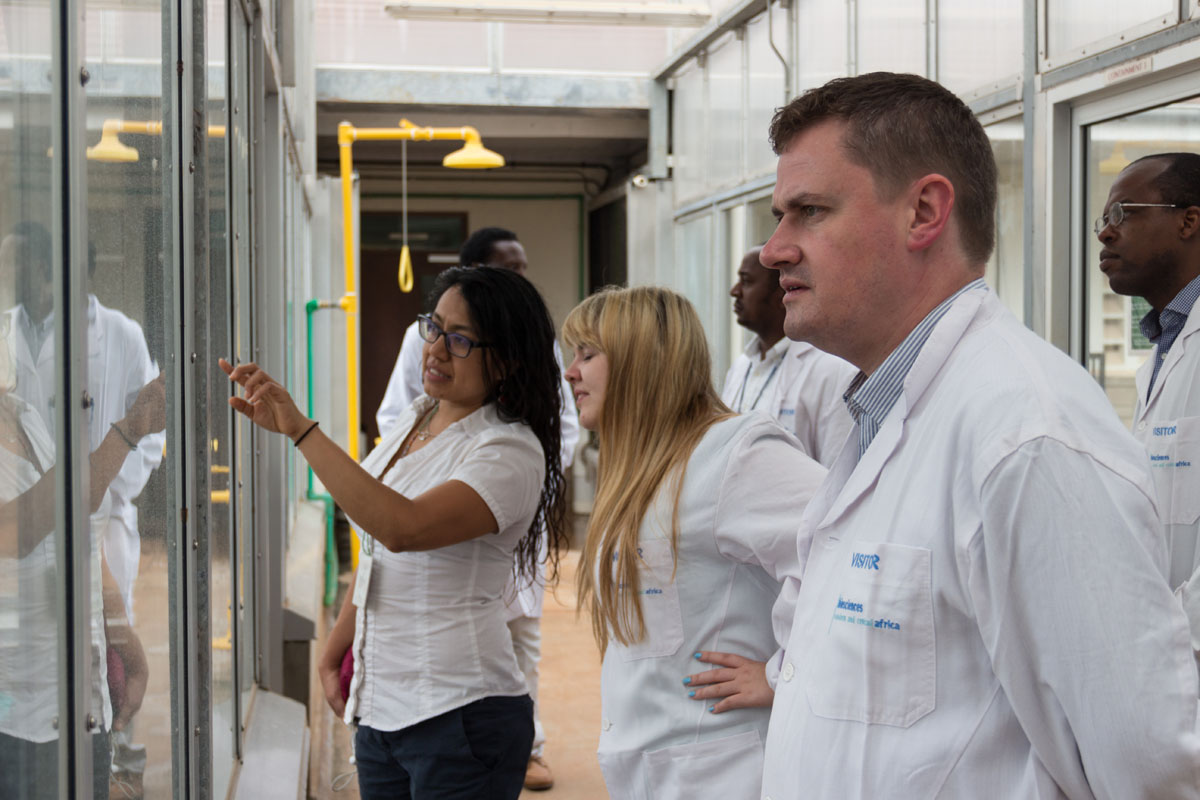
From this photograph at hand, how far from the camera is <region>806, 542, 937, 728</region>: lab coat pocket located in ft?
3.61

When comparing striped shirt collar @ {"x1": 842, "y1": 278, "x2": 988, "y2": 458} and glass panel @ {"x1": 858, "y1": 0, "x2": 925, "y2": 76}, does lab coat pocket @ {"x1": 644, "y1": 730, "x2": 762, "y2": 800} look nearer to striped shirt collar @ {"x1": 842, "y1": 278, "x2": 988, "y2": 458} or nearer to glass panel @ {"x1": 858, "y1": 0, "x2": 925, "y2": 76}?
striped shirt collar @ {"x1": 842, "y1": 278, "x2": 988, "y2": 458}

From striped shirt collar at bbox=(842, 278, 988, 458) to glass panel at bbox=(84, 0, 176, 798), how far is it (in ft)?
2.63

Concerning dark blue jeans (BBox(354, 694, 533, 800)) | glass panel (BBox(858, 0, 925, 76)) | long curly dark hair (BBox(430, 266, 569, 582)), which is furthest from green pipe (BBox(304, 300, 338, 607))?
dark blue jeans (BBox(354, 694, 533, 800))

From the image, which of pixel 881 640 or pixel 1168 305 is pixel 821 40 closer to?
pixel 1168 305

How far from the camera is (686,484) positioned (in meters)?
1.96

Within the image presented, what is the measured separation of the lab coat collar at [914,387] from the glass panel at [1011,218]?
3242mm

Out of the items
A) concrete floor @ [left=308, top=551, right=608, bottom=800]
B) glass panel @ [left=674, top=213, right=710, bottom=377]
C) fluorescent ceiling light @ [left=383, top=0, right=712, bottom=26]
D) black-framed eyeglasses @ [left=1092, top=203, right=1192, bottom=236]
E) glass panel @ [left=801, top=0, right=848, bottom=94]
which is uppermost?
A: fluorescent ceiling light @ [left=383, top=0, right=712, bottom=26]

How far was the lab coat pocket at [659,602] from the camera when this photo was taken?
1.94 m

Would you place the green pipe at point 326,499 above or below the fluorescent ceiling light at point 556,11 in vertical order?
below

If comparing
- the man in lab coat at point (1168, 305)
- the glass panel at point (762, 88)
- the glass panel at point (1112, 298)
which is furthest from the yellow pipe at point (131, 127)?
the glass panel at point (762, 88)

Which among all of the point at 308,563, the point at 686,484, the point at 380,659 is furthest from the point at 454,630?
the point at 308,563

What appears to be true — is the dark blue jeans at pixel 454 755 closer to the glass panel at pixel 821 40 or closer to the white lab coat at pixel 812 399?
the white lab coat at pixel 812 399

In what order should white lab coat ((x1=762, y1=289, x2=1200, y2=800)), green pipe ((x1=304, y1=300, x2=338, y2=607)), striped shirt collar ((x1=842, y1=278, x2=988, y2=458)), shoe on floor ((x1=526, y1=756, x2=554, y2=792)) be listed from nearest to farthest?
Result: white lab coat ((x1=762, y1=289, x2=1200, y2=800)) → striped shirt collar ((x1=842, y1=278, x2=988, y2=458)) → shoe on floor ((x1=526, y1=756, x2=554, y2=792)) → green pipe ((x1=304, y1=300, x2=338, y2=607))

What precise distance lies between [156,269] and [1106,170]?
3149 mm
